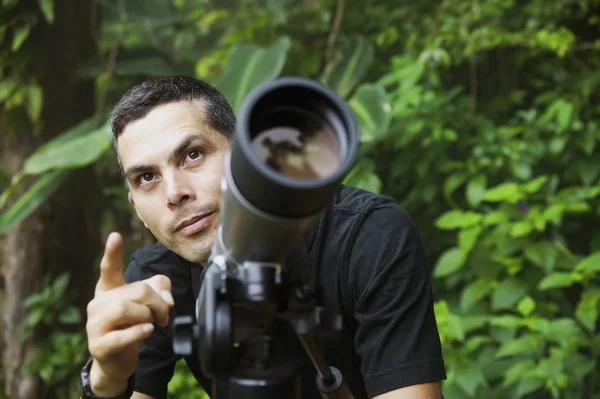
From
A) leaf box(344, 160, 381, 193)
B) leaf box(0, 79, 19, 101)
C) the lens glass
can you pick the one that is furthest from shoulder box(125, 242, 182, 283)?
leaf box(0, 79, 19, 101)

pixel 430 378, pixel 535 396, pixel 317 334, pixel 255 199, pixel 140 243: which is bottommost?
pixel 535 396

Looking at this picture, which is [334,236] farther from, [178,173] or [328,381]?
[328,381]

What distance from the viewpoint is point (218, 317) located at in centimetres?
78

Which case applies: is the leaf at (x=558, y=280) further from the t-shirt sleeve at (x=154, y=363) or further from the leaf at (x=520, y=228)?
the t-shirt sleeve at (x=154, y=363)

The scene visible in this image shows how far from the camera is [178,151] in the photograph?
4.11ft

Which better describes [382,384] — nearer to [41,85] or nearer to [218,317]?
[218,317]

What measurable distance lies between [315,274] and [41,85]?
6.59ft

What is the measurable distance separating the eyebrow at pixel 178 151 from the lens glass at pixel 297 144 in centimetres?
51

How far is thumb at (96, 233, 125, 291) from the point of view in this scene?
873 millimetres

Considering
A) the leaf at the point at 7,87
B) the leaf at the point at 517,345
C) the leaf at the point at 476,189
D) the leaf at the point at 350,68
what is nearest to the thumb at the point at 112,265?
the leaf at the point at 517,345

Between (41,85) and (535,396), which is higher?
(41,85)

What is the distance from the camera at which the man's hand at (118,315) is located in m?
0.86

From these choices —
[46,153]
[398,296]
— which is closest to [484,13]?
[46,153]

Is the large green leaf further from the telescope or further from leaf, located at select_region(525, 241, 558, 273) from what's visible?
the telescope
